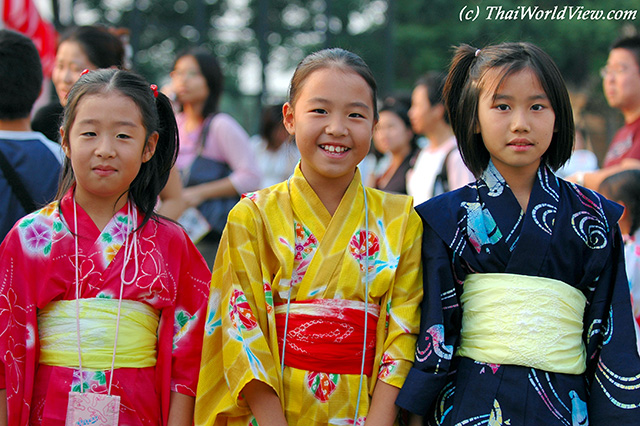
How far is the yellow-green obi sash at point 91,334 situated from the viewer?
2174 mm

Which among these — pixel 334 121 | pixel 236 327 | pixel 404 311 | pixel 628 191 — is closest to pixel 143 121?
pixel 334 121

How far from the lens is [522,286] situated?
2.23 metres

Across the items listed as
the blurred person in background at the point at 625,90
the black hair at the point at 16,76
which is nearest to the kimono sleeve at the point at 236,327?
the black hair at the point at 16,76

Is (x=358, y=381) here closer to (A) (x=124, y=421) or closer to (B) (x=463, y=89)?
(A) (x=124, y=421)

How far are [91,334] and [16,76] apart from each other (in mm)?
1245

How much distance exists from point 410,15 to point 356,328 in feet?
54.3

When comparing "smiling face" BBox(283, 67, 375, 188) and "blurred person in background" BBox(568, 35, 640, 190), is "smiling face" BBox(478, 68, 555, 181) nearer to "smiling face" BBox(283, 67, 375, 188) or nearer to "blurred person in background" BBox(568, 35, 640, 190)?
"smiling face" BBox(283, 67, 375, 188)

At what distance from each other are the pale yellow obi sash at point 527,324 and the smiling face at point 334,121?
600 mm

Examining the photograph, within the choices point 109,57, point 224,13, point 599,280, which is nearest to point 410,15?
point 224,13

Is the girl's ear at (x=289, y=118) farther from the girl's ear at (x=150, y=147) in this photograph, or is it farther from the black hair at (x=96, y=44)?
the black hair at (x=96, y=44)

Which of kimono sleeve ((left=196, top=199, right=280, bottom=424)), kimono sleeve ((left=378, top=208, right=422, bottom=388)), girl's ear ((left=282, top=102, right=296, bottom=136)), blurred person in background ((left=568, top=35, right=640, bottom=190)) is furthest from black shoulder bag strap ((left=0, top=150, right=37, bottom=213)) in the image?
blurred person in background ((left=568, top=35, right=640, bottom=190))

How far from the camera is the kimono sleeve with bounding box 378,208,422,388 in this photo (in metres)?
2.26

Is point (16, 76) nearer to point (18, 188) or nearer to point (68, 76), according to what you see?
point (18, 188)

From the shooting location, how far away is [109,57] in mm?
3512
